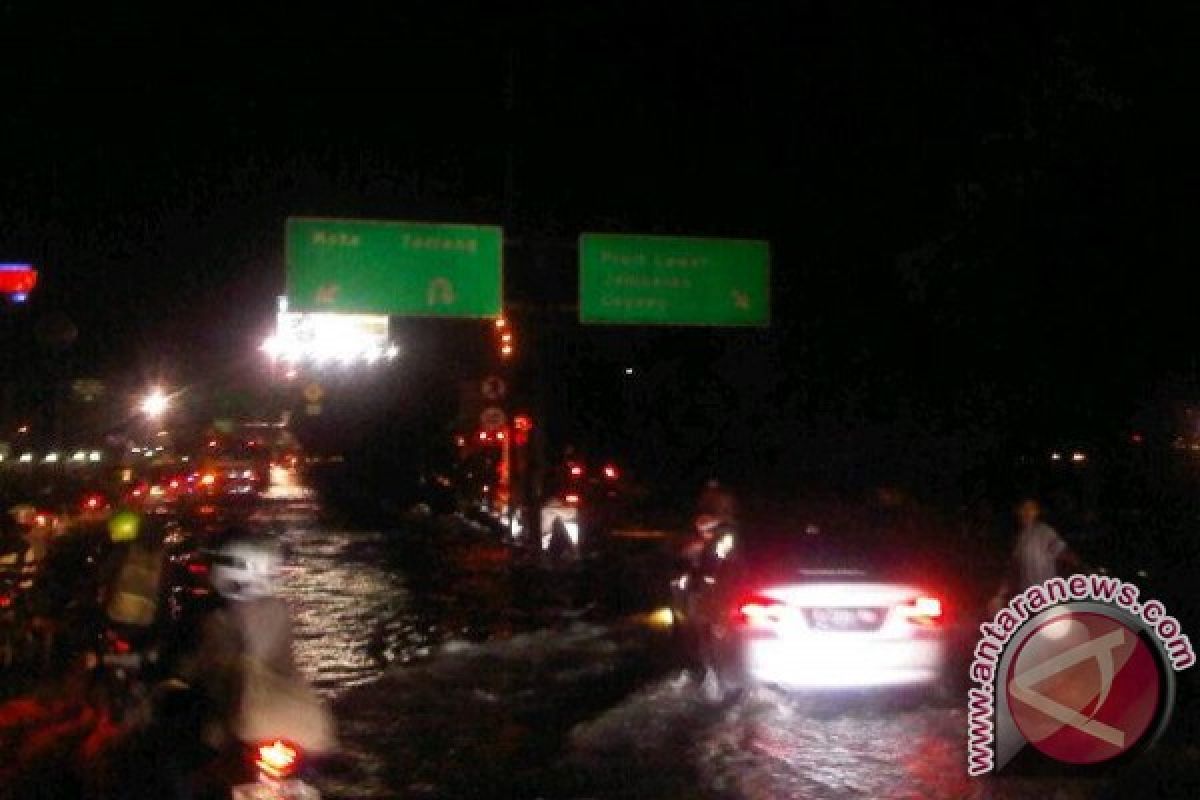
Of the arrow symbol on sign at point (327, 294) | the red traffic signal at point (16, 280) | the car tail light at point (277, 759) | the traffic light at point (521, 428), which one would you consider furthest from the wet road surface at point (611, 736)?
the traffic light at point (521, 428)

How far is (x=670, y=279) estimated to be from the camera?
25.6 metres

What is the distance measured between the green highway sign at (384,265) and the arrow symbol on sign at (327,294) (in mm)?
17

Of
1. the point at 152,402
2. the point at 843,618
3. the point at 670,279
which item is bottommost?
the point at 843,618

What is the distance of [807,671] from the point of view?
11.2 meters

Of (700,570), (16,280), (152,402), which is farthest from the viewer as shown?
(152,402)

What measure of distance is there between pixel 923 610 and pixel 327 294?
1548cm

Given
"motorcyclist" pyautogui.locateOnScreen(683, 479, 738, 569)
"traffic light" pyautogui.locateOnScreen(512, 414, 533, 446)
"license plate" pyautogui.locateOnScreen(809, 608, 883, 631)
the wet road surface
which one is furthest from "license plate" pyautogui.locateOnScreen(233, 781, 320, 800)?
"traffic light" pyautogui.locateOnScreen(512, 414, 533, 446)

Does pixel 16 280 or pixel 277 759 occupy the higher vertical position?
pixel 16 280

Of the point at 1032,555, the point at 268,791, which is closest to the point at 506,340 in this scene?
the point at 1032,555

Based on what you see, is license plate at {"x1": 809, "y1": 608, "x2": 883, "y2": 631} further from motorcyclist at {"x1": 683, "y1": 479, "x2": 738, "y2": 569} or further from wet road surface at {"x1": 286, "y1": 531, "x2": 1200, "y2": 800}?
motorcyclist at {"x1": 683, "y1": 479, "x2": 738, "y2": 569}

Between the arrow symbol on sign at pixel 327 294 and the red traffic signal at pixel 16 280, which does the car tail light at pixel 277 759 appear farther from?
the red traffic signal at pixel 16 280

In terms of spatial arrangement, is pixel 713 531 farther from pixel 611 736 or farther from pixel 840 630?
pixel 611 736

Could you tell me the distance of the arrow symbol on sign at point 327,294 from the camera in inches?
965

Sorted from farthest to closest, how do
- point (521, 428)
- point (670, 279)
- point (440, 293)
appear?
point (521, 428), point (670, 279), point (440, 293)
